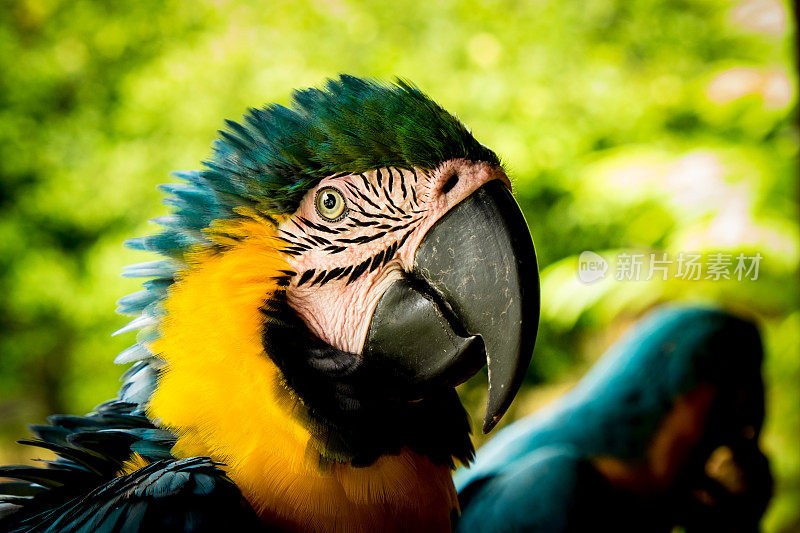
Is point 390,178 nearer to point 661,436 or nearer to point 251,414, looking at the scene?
point 251,414

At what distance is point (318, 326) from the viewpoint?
0.77 metres

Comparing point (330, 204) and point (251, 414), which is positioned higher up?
point (330, 204)

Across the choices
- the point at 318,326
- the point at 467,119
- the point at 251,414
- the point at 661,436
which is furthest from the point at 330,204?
the point at 467,119

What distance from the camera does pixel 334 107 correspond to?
0.77m

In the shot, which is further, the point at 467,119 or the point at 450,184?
the point at 467,119

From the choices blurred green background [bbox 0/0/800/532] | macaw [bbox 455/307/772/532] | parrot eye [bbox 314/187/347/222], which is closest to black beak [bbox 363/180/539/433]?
parrot eye [bbox 314/187/347/222]

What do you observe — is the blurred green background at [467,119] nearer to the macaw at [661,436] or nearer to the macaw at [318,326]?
the macaw at [661,436]

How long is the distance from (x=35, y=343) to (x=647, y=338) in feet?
10.5

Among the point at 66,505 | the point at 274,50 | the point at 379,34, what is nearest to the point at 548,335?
the point at 379,34

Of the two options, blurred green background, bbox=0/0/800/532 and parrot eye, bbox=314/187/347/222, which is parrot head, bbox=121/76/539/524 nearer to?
parrot eye, bbox=314/187/347/222

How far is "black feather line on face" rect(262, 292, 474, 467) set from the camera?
73cm

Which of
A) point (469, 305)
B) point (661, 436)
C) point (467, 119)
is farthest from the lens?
point (467, 119)

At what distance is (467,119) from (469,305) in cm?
238

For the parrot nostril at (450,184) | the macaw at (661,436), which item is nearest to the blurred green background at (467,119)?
the macaw at (661,436)
